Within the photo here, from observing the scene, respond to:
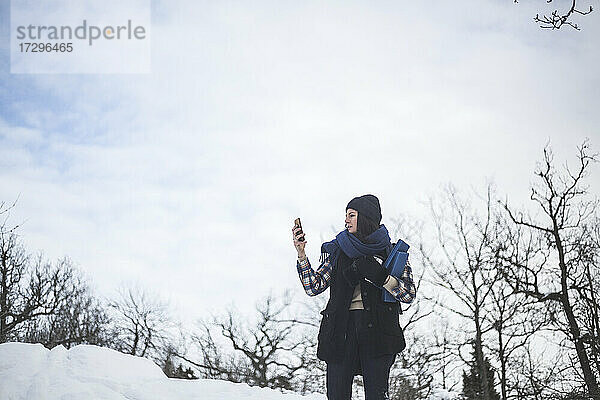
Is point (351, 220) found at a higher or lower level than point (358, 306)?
higher

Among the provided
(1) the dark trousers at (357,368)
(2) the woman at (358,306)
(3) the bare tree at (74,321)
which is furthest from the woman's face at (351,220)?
(3) the bare tree at (74,321)

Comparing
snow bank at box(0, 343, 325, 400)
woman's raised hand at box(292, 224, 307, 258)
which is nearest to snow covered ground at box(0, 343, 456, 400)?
snow bank at box(0, 343, 325, 400)

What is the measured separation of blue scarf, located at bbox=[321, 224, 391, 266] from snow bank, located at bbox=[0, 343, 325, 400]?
55.0 inches

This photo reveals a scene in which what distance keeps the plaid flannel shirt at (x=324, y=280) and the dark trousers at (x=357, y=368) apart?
198 millimetres

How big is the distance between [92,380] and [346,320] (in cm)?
186

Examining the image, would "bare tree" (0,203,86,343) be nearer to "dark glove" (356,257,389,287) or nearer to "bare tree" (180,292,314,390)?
"bare tree" (180,292,314,390)

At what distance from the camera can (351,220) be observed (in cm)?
273

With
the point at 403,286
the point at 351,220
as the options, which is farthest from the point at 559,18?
the point at 403,286

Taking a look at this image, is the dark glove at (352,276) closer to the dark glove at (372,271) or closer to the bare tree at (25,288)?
the dark glove at (372,271)

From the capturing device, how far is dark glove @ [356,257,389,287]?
252cm

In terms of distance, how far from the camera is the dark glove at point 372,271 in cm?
252

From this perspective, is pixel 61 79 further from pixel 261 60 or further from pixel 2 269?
pixel 2 269

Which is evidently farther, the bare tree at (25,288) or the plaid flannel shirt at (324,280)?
the bare tree at (25,288)

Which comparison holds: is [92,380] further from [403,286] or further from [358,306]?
[403,286]
